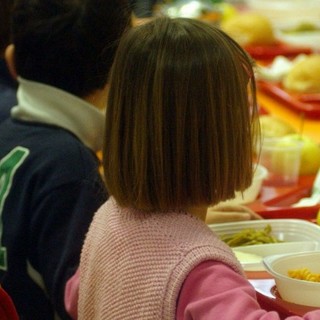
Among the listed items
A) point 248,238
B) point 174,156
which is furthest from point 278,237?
point 174,156

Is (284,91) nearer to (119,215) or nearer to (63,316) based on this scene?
(63,316)

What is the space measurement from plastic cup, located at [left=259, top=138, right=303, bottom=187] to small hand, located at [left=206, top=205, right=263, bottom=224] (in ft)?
1.05

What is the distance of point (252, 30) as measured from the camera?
3.22 metres

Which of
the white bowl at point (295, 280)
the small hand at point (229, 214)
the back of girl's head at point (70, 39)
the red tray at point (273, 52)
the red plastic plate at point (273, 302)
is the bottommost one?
the red tray at point (273, 52)

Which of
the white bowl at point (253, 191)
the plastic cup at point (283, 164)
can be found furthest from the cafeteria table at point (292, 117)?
the white bowl at point (253, 191)

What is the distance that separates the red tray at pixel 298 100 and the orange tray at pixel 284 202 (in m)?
0.50

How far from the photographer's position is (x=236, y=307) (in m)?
0.99

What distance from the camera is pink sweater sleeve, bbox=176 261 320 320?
0.99m

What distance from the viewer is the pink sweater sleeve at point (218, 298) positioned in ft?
3.24

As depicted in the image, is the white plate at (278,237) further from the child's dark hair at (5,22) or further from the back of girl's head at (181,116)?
the child's dark hair at (5,22)

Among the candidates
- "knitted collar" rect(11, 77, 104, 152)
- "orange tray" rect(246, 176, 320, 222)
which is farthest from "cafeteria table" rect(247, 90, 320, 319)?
"knitted collar" rect(11, 77, 104, 152)

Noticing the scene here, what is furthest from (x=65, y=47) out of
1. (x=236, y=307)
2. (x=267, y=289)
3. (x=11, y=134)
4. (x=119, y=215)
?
(x=236, y=307)

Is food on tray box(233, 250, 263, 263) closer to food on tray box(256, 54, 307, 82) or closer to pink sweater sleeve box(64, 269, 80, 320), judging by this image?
pink sweater sleeve box(64, 269, 80, 320)

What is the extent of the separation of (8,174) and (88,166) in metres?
0.16
